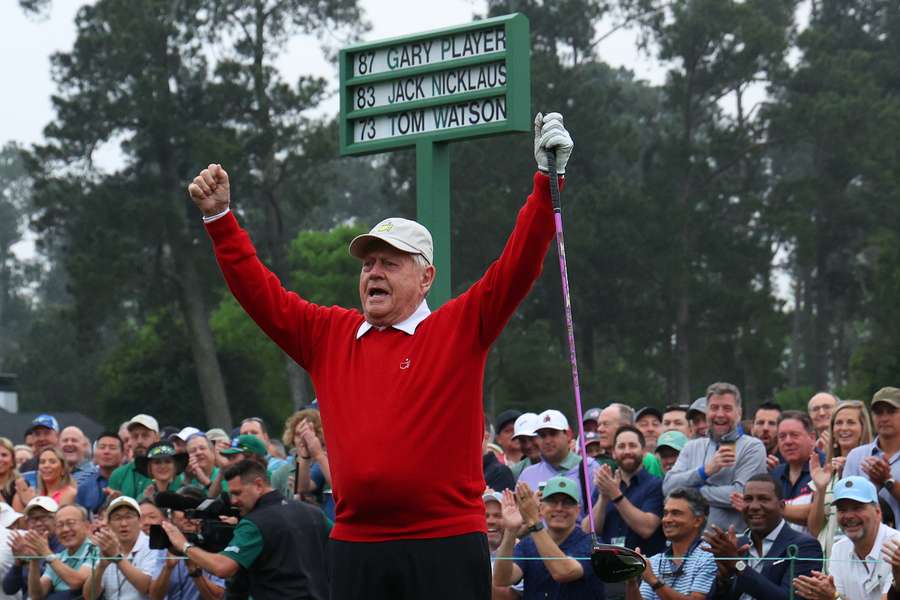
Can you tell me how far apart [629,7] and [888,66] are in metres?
8.68

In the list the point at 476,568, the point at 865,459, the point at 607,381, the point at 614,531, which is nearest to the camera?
the point at 476,568

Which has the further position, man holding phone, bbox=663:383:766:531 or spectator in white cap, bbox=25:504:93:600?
spectator in white cap, bbox=25:504:93:600

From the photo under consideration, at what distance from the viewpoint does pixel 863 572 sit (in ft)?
25.2

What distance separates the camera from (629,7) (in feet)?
155

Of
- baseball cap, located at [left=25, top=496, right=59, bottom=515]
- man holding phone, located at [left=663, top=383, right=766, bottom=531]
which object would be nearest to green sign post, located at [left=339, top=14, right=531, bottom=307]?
man holding phone, located at [left=663, top=383, right=766, bottom=531]

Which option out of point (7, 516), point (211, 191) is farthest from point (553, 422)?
point (211, 191)

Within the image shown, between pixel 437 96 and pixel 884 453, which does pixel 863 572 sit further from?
pixel 437 96

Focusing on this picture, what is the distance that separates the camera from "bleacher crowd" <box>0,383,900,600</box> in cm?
802

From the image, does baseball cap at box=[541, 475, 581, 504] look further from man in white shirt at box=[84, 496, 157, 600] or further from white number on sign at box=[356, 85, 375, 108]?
man in white shirt at box=[84, 496, 157, 600]

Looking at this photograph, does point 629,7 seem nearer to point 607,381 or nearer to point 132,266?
point 607,381

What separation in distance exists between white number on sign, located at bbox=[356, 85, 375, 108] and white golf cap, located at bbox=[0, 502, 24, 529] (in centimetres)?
402

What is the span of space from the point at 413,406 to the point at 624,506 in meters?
4.11

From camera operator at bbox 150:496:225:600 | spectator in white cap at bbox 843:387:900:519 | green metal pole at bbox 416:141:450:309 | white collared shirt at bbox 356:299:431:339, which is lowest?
camera operator at bbox 150:496:225:600

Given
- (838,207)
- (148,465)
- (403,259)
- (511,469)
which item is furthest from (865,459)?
(838,207)
